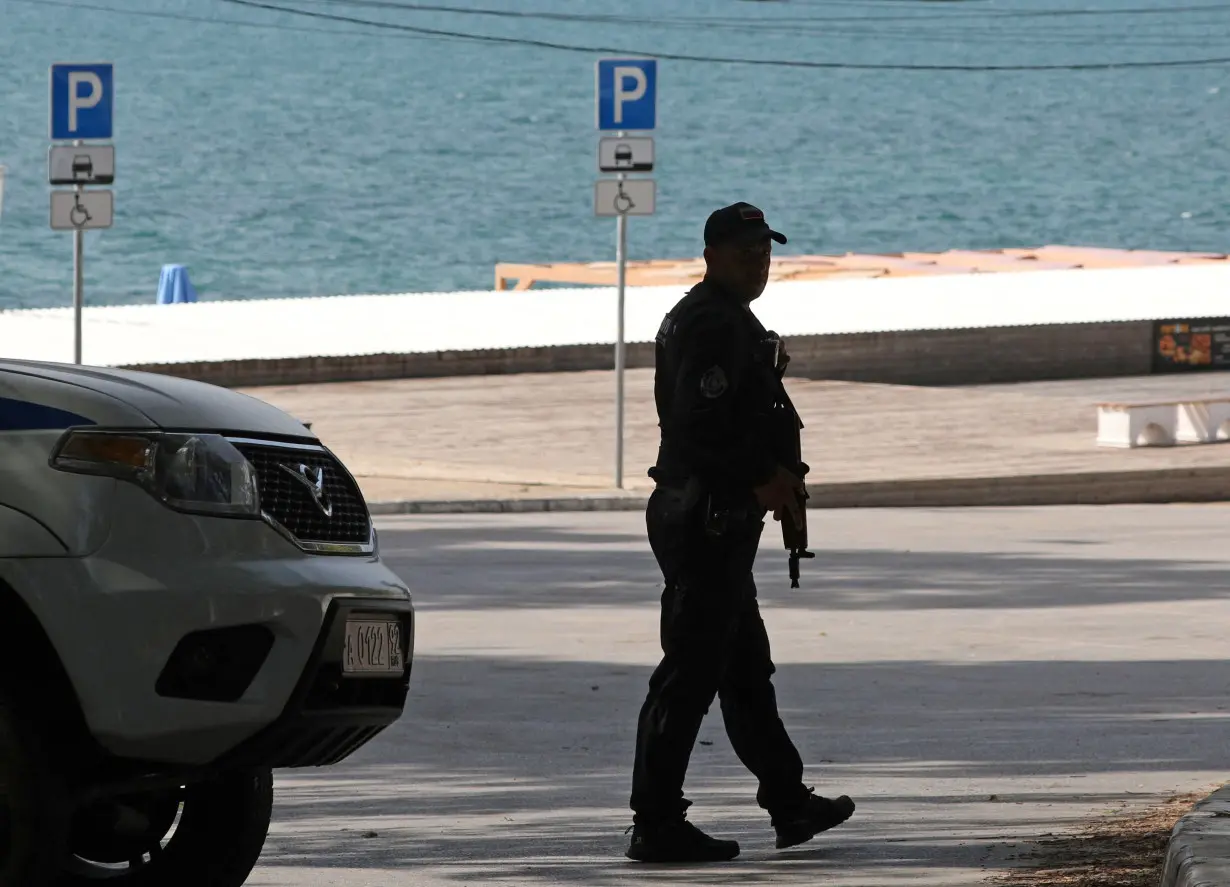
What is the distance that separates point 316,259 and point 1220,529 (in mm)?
78405

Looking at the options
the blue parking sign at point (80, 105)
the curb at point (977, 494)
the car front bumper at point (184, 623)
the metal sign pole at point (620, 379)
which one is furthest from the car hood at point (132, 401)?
the metal sign pole at point (620, 379)

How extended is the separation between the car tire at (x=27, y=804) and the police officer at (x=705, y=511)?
2.10 meters

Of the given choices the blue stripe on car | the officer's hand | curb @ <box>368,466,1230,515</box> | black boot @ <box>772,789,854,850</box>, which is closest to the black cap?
the officer's hand

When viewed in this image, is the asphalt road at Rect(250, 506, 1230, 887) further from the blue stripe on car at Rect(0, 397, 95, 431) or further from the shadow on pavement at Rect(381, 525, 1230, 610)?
the blue stripe on car at Rect(0, 397, 95, 431)

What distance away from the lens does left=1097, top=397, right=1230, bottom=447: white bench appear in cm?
2398

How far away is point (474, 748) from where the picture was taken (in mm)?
10727

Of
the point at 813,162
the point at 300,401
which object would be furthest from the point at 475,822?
the point at 813,162

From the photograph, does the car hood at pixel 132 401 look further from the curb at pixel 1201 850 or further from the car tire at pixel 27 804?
the curb at pixel 1201 850

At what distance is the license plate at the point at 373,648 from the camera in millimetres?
7012

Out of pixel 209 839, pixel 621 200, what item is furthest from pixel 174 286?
pixel 209 839

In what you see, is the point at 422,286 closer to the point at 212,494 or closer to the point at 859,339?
the point at 859,339

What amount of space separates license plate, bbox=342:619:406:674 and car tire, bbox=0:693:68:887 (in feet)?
2.29

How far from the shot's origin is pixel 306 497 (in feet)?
23.4

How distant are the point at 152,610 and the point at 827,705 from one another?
220 inches
